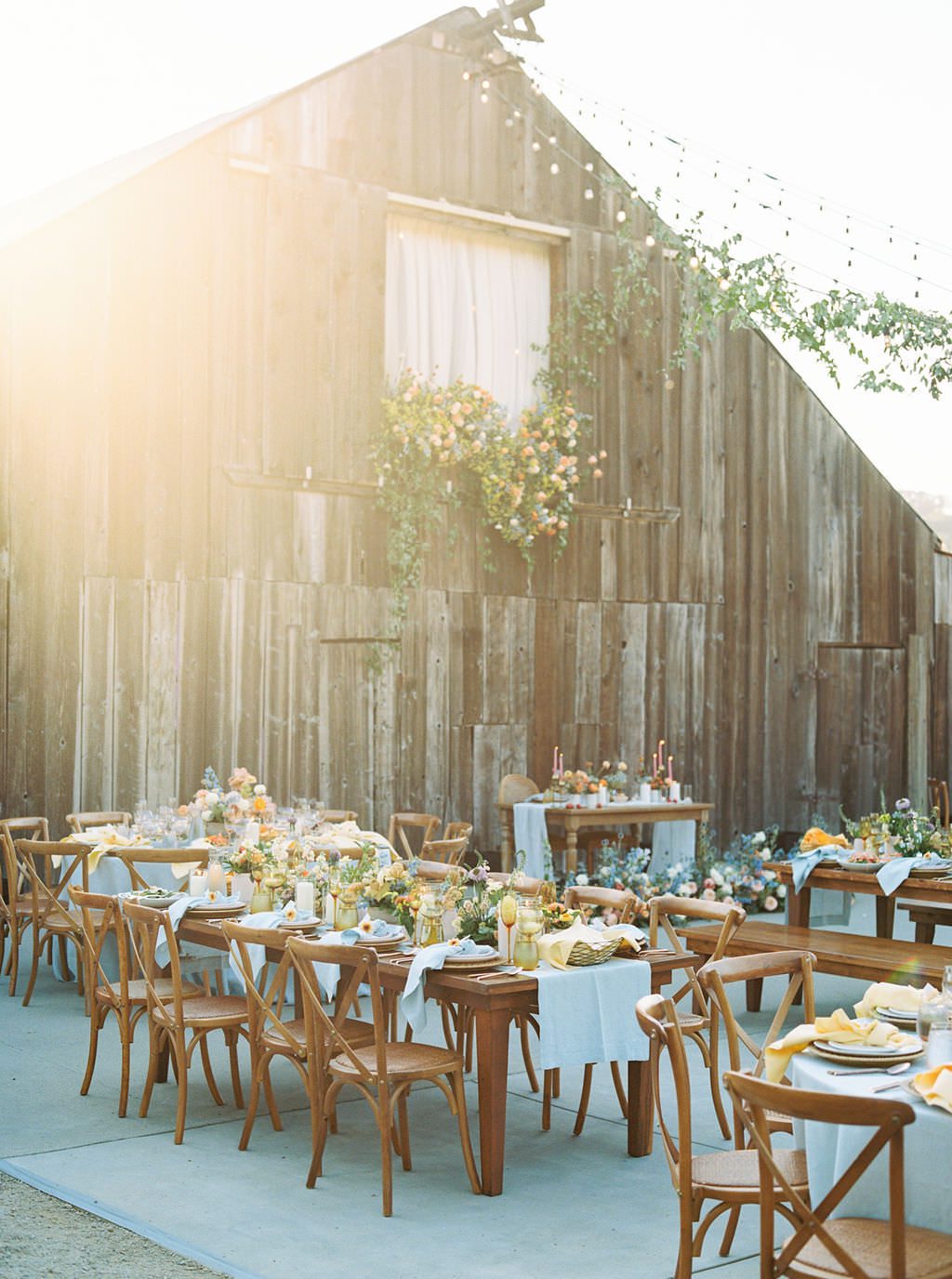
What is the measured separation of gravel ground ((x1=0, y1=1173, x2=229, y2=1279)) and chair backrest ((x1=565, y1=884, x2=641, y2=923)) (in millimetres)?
2407

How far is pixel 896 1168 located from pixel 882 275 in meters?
11.3

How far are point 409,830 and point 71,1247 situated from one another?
24.3 ft

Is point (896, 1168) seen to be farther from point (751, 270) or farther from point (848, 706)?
point (848, 706)

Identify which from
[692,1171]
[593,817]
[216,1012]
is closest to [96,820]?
[593,817]

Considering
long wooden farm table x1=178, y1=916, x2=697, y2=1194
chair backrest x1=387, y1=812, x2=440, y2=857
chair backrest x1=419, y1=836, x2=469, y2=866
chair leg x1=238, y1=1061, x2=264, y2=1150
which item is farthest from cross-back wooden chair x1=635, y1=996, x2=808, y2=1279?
chair backrest x1=387, y1=812, x2=440, y2=857

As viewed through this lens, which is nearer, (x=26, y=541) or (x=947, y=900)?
(x=947, y=900)

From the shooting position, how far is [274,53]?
12258 mm

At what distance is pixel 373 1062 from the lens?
17.6ft

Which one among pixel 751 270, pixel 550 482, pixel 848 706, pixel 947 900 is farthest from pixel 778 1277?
pixel 848 706

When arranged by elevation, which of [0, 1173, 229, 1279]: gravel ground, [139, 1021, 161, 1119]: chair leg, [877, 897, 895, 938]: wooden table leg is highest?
[877, 897, 895, 938]: wooden table leg

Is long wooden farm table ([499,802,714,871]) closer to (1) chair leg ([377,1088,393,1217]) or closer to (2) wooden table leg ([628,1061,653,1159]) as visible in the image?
(2) wooden table leg ([628,1061,653,1159])

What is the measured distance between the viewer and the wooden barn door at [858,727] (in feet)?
48.1

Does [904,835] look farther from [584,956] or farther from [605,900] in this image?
[584,956]

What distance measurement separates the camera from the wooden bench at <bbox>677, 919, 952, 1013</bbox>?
23.6 ft
